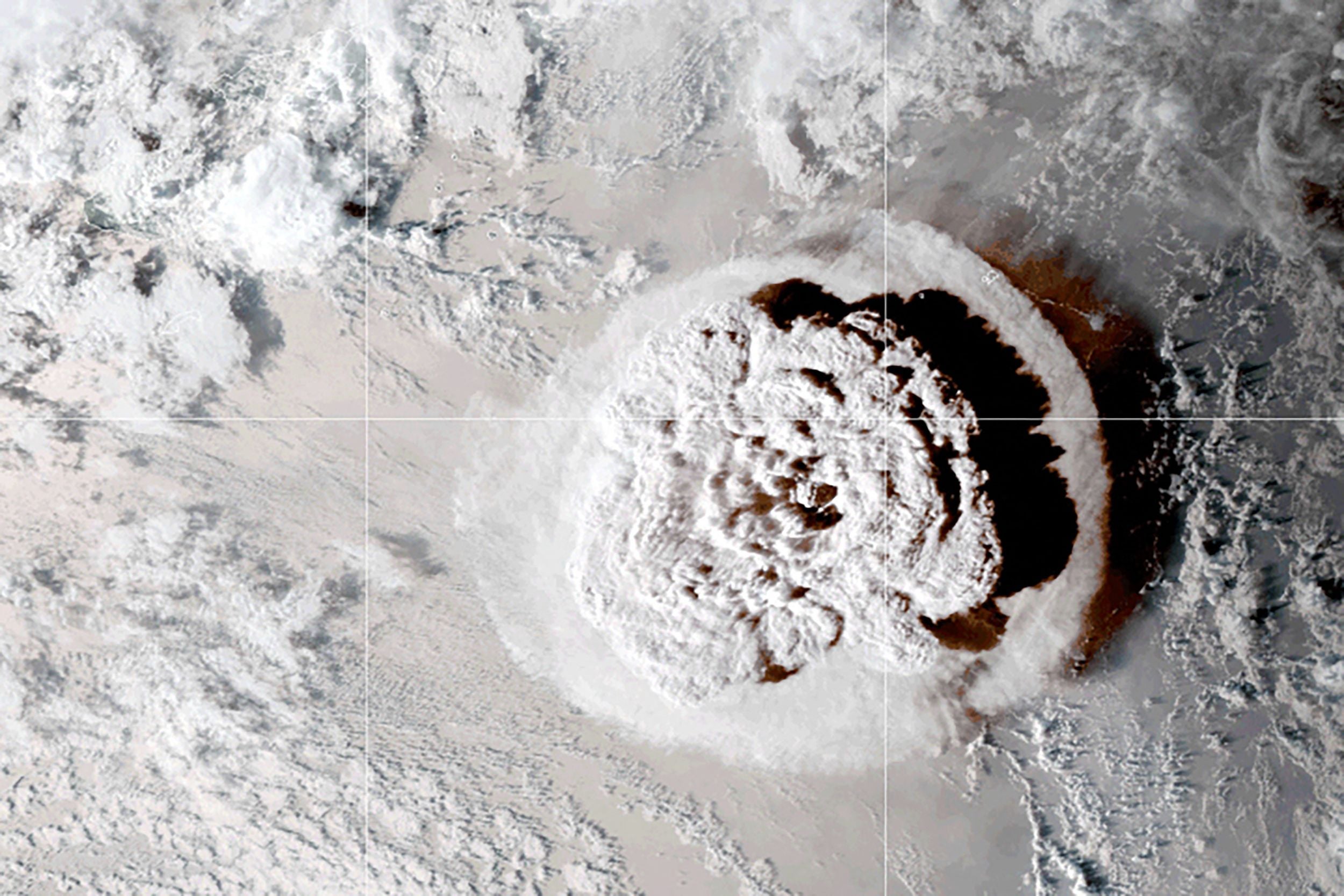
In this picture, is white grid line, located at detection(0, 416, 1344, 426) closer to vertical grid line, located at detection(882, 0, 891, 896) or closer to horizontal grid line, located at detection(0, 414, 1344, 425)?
A: horizontal grid line, located at detection(0, 414, 1344, 425)

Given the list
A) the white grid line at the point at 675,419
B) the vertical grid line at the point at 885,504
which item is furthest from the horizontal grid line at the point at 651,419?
the vertical grid line at the point at 885,504

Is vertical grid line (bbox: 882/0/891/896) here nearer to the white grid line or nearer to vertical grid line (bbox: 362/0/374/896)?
the white grid line

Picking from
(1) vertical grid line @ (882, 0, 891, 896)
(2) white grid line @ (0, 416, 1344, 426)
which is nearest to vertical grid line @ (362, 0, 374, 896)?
(2) white grid line @ (0, 416, 1344, 426)

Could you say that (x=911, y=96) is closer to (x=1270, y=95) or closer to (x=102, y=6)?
(x=1270, y=95)

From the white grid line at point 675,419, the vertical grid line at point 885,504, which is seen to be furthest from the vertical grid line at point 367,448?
the vertical grid line at point 885,504

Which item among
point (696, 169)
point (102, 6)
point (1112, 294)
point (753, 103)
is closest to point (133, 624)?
point (102, 6)

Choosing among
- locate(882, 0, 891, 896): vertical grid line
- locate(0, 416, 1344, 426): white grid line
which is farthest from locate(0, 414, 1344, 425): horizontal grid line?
locate(882, 0, 891, 896): vertical grid line

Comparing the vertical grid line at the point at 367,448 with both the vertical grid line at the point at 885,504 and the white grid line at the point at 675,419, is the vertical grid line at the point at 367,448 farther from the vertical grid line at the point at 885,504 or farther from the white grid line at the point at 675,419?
the vertical grid line at the point at 885,504

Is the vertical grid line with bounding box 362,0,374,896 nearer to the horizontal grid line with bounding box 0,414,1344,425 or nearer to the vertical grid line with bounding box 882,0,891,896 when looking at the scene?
the horizontal grid line with bounding box 0,414,1344,425

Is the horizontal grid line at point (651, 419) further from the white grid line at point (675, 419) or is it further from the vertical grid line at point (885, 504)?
the vertical grid line at point (885, 504)

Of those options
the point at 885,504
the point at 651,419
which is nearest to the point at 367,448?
the point at 651,419

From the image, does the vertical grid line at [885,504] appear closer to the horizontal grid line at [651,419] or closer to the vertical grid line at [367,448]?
the horizontal grid line at [651,419]
